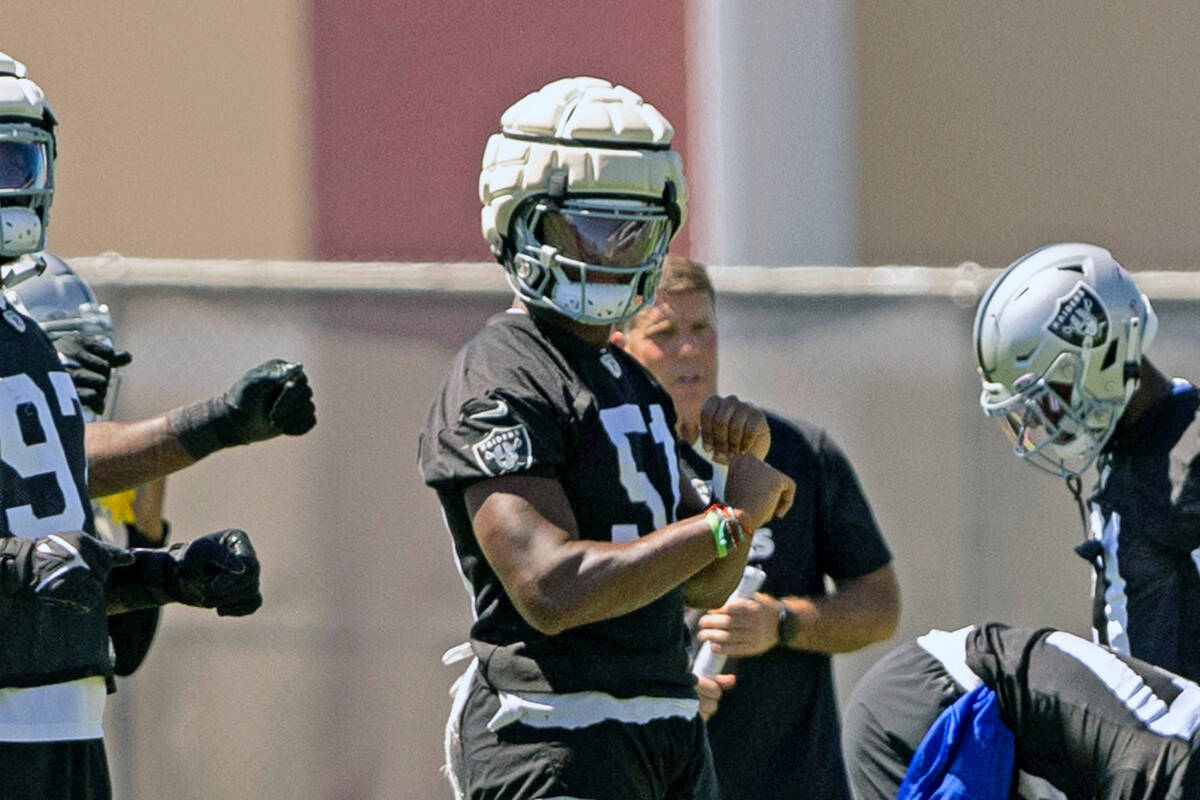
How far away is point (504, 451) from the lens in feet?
12.1

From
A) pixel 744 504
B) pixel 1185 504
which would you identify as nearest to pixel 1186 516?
pixel 1185 504

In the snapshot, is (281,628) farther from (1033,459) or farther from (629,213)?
(629,213)

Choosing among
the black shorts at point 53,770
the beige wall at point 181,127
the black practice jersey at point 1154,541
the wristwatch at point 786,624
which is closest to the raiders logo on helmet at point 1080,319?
the black practice jersey at point 1154,541

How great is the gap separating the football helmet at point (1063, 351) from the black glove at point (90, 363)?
1.90 metres

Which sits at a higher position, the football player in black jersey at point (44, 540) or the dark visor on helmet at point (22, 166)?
the dark visor on helmet at point (22, 166)

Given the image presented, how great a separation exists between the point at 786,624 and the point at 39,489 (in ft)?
5.15

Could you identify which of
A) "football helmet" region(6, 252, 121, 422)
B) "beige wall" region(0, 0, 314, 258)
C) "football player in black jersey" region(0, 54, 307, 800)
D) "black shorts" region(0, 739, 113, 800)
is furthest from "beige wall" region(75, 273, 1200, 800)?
"beige wall" region(0, 0, 314, 258)

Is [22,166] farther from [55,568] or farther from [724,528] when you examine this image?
[724,528]

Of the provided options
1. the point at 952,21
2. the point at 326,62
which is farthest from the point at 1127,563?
the point at 326,62

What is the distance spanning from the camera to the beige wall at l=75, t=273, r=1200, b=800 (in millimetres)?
6484

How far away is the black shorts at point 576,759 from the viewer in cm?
377

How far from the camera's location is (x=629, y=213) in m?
3.95

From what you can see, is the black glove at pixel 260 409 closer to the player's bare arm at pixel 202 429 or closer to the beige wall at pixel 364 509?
the player's bare arm at pixel 202 429

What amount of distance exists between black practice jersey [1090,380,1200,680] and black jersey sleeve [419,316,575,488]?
135cm
